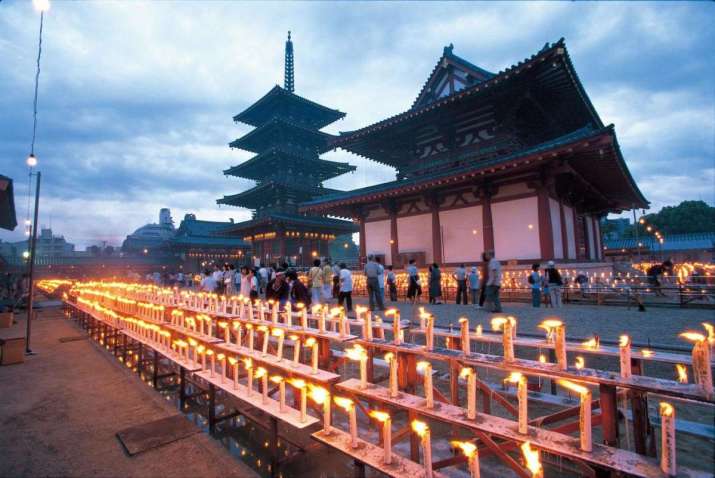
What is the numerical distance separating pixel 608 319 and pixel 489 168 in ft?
18.0

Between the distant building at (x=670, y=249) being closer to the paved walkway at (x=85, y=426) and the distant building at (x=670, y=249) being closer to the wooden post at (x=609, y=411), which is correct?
the wooden post at (x=609, y=411)

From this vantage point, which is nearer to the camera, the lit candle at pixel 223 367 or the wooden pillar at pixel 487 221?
the lit candle at pixel 223 367

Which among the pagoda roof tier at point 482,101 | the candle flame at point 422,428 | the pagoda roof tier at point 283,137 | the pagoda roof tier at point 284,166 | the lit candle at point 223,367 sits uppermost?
the pagoda roof tier at point 283,137

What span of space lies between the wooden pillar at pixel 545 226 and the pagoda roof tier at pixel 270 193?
19265mm

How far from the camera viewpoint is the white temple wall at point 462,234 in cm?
1308

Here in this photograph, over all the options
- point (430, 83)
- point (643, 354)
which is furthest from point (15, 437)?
point (430, 83)

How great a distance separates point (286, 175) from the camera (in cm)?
2836

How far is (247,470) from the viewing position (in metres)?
2.78

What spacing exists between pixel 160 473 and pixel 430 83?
16.8m

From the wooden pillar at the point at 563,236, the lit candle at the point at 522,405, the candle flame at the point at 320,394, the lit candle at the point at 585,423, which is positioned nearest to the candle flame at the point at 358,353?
the candle flame at the point at 320,394

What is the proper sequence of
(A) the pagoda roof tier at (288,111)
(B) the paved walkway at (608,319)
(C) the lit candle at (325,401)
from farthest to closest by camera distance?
(A) the pagoda roof tier at (288,111), (B) the paved walkway at (608,319), (C) the lit candle at (325,401)

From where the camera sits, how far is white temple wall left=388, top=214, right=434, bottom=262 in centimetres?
1449

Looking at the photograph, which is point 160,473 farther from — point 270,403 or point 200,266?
point 200,266

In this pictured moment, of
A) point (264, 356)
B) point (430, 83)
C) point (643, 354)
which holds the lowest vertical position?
point (264, 356)
